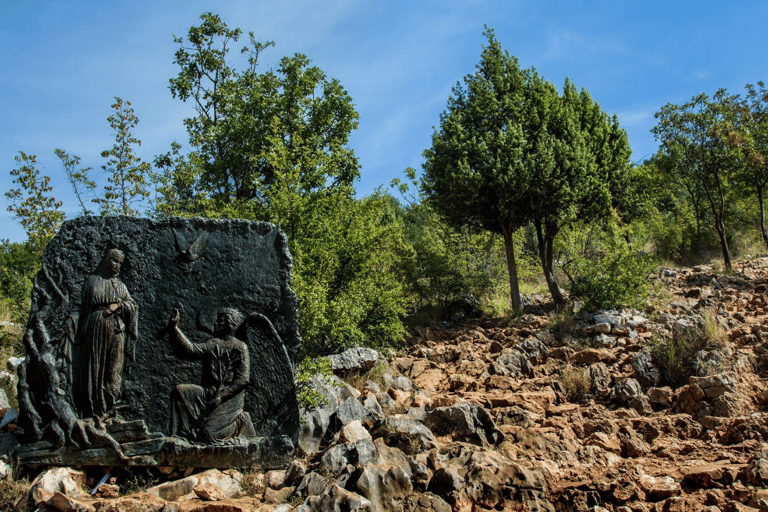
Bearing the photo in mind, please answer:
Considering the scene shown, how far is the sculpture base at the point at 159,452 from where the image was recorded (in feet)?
17.9

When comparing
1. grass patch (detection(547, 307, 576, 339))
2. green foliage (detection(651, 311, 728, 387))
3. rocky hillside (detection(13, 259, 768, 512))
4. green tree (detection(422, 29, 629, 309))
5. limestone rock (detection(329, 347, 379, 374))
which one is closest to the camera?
rocky hillside (detection(13, 259, 768, 512))

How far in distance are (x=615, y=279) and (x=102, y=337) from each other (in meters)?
9.36

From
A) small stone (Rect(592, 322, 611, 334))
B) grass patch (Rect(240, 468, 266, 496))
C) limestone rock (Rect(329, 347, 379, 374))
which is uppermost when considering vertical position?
small stone (Rect(592, 322, 611, 334))

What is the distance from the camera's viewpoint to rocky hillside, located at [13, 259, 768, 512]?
16.1 feet

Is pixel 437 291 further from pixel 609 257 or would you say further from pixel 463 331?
pixel 609 257

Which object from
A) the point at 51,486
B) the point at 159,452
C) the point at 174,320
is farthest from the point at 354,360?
the point at 51,486

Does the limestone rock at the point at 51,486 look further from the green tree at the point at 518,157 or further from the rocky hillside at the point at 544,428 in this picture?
the green tree at the point at 518,157

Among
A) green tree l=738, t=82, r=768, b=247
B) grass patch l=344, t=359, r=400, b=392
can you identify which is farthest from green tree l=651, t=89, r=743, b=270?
grass patch l=344, t=359, r=400, b=392

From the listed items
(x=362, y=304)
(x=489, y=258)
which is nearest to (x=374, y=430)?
(x=362, y=304)

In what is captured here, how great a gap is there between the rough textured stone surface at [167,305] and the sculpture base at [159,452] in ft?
0.21

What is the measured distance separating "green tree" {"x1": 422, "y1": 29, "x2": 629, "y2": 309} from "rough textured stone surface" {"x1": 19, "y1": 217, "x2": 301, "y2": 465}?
24.0ft

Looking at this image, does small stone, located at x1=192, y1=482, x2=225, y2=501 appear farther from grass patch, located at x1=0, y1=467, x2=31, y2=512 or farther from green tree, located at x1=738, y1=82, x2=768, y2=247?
green tree, located at x1=738, y1=82, x2=768, y2=247

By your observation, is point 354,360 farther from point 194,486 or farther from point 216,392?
point 194,486

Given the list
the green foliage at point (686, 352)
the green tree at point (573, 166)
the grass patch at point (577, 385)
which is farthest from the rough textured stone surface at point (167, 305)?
the green tree at point (573, 166)
